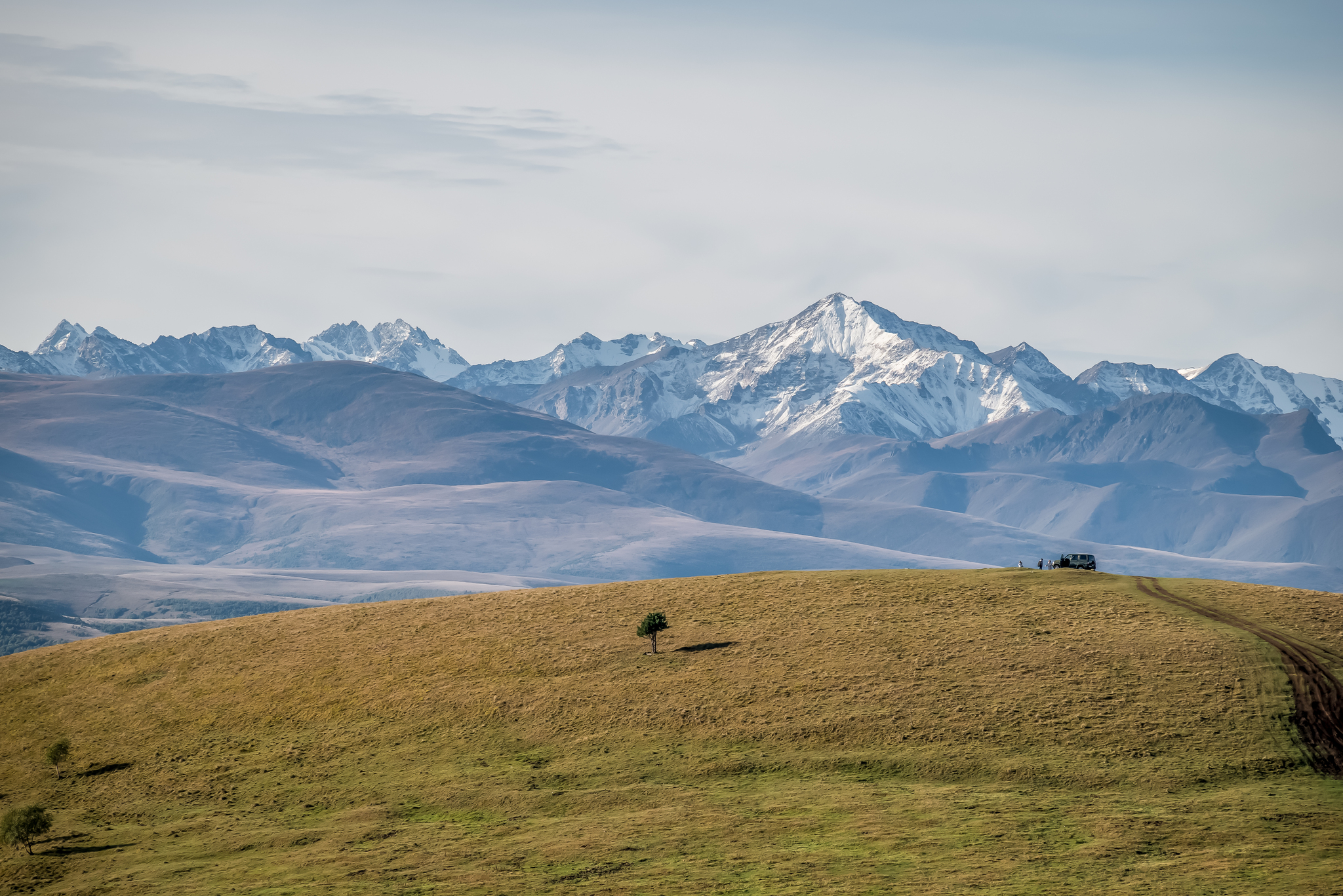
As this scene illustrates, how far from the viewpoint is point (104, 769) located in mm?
75000

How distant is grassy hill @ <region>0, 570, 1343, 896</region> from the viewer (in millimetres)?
55469

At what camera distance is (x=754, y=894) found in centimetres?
5138

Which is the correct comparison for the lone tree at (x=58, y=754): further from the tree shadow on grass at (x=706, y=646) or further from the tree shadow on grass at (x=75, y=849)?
the tree shadow on grass at (x=706, y=646)

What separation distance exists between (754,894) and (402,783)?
26.1m

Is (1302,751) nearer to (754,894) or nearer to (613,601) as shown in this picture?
(754,894)

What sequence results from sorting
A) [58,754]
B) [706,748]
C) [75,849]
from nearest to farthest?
[75,849] < [706,748] < [58,754]

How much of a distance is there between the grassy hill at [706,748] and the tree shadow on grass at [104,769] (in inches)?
12.9

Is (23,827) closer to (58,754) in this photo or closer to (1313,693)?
(58,754)

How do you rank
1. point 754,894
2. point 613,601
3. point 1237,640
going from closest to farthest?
1. point 754,894
2. point 1237,640
3. point 613,601

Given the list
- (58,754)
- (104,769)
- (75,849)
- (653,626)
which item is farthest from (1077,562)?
(75,849)

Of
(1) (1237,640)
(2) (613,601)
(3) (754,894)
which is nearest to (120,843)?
(3) (754,894)

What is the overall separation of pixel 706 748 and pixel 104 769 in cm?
3738

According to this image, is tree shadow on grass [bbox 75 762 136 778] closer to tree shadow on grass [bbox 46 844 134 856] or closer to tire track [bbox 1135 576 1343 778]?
tree shadow on grass [bbox 46 844 134 856]

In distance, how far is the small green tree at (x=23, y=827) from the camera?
203ft
